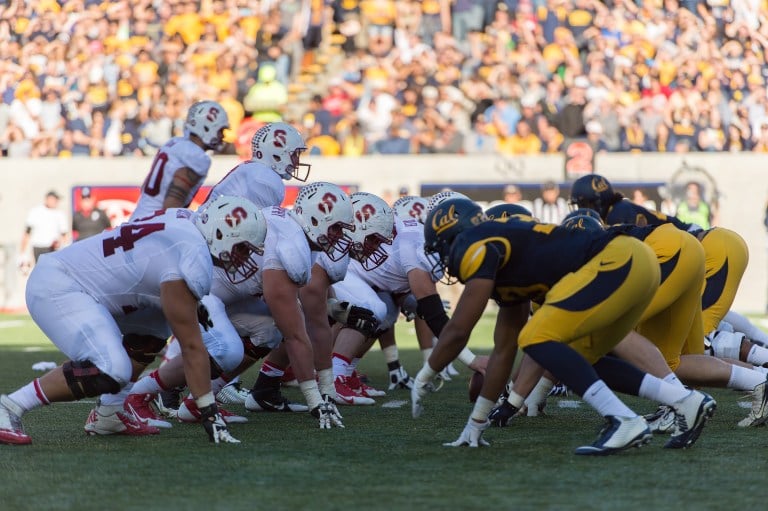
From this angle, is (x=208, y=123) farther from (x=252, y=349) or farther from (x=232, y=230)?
(x=232, y=230)

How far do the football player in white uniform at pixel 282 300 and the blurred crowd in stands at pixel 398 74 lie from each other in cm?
1051

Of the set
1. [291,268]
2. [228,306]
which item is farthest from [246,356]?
A: [291,268]

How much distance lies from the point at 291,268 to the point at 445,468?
1895 mm

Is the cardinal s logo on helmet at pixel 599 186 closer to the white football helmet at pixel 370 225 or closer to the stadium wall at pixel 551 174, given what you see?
the white football helmet at pixel 370 225

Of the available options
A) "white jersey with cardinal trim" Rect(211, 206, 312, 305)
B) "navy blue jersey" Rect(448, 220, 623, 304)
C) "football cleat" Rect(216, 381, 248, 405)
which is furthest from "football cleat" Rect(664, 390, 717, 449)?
"football cleat" Rect(216, 381, 248, 405)

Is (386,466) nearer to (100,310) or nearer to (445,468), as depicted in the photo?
(445,468)

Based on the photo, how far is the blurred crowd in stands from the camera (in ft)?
58.1

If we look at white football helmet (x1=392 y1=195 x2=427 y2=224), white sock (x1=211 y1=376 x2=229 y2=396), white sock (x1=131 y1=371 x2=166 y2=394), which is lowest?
white sock (x1=211 y1=376 x2=229 y2=396)

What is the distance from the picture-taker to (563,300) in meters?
5.27

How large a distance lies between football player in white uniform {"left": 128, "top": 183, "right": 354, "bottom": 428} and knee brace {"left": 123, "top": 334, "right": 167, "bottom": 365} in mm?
328

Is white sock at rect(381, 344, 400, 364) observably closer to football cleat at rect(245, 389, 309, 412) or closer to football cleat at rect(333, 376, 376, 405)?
football cleat at rect(333, 376, 376, 405)

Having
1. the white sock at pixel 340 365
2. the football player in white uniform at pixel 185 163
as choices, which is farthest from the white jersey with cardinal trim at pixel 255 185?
the white sock at pixel 340 365

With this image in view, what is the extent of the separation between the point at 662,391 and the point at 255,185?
3.40 m

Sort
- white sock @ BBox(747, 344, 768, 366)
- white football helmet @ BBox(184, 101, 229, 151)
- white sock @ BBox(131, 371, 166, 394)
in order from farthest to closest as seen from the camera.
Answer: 1. white football helmet @ BBox(184, 101, 229, 151)
2. white sock @ BBox(747, 344, 768, 366)
3. white sock @ BBox(131, 371, 166, 394)
